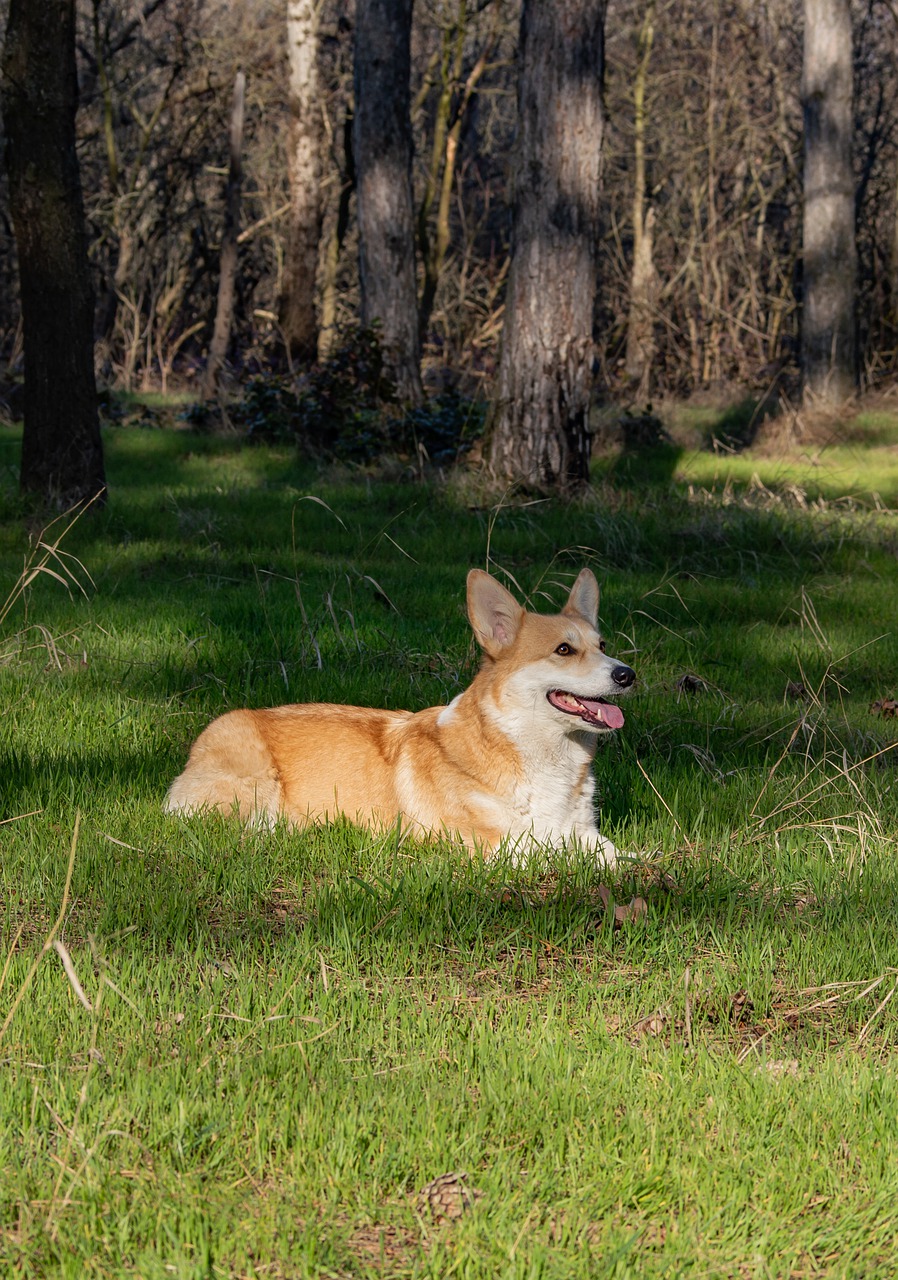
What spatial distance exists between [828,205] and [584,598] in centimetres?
1674

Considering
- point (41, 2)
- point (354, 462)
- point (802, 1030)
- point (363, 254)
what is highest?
point (41, 2)

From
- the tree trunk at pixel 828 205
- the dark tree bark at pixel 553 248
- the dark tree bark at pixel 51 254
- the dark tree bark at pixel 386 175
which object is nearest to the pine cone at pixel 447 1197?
the dark tree bark at pixel 51 254

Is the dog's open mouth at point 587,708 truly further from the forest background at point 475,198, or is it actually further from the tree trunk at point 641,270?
the tree trunk at point 641,270

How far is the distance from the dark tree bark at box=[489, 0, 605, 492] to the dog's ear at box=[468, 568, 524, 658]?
22.0 ft

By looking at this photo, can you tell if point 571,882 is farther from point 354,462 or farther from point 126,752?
point 354,462

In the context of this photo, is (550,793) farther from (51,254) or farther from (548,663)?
(51,254)

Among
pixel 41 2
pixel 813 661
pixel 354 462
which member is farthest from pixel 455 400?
pixel 813 661

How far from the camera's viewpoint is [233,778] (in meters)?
5.15

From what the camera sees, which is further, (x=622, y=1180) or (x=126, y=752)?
(x=126, y=752)

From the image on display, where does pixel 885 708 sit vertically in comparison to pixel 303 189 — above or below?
below

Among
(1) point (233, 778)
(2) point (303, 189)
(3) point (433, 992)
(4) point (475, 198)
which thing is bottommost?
(3) point (433, 992)

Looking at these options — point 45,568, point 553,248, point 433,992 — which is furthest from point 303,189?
point 433,992

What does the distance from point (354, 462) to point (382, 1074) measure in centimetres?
1122

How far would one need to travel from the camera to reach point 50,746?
233 inches
